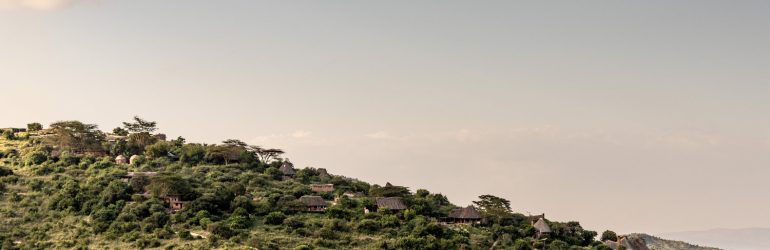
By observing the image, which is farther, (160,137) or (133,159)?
(160,137)

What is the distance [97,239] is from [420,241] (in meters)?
36.5

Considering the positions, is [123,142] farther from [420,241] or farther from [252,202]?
[420,241]

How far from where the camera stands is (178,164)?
382 ft

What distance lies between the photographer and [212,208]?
88688mm

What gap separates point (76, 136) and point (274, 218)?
54289 mm

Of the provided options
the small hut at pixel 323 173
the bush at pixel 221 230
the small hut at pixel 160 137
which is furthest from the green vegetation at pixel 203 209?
the small hut at pixel 160 137

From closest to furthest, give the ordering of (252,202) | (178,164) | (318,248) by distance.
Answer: (318,248) < (252,202) < (178,164)

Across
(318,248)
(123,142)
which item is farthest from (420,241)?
(123,142)

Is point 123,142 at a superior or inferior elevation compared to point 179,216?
superior

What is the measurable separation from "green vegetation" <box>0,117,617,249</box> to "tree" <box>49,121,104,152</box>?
22cm

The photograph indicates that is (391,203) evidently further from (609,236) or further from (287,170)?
(609,236)

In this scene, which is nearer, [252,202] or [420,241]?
[420,241]

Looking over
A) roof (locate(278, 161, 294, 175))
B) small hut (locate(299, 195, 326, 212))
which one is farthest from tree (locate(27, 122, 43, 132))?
small hut (locate(299, 195, 326, 212))

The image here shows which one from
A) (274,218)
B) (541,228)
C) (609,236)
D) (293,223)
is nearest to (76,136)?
(274,218)
